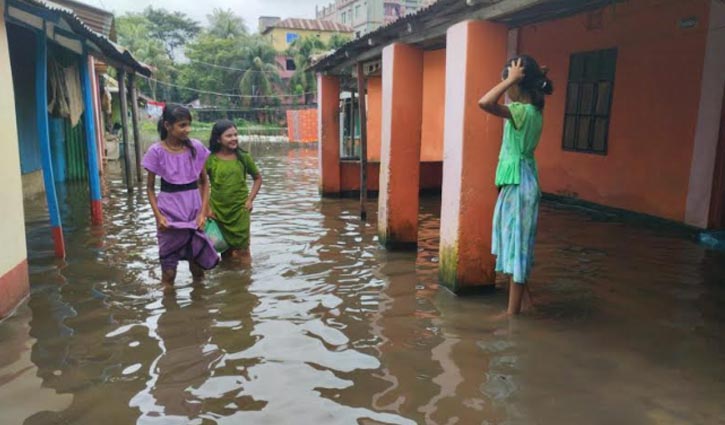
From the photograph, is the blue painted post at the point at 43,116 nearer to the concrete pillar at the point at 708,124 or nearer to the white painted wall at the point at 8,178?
the white painted wall at the point at 8,178

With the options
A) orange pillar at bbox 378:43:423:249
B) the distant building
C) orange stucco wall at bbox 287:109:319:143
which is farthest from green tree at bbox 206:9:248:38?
orange pillar at bbox 378:43:423:249

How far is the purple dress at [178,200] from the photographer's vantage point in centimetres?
474

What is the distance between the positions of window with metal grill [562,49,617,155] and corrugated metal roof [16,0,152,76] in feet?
25.0

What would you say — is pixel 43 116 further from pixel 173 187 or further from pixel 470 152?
pixel 470 152

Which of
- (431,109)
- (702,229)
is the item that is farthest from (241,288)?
(431,109)

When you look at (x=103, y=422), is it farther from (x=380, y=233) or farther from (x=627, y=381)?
(x=380, y=233)

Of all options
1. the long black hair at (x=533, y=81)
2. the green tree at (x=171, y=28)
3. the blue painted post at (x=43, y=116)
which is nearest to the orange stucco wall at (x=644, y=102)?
the long black hair at (x=533, y=81)

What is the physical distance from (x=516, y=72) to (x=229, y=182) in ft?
10.2

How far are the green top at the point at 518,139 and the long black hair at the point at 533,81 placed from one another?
0.10 metres

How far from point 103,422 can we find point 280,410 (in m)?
0.96

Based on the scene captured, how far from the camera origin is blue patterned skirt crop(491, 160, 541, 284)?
14.0 feet

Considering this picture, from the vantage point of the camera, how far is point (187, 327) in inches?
172

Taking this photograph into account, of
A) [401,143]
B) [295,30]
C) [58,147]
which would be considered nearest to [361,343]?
[401,143]

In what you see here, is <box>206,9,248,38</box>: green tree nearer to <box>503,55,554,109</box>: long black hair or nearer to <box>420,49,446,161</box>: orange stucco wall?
<box>420,49,446,161</box>: orange stucco wall
